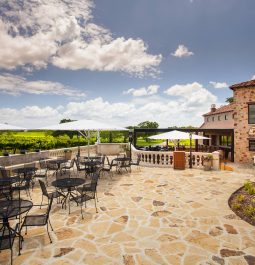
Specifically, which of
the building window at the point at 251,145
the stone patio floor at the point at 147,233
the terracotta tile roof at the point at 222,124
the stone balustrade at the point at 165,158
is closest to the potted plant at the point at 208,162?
the stone balustrade at the point at 165,158

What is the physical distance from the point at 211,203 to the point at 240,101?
43.5 feet

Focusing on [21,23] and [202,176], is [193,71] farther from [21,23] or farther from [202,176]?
[21,23]

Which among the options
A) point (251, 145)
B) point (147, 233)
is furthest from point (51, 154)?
point (251, 145)

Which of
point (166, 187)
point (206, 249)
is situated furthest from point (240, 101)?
point (206, 249)

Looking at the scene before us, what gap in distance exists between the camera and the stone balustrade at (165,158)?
46.7 feet

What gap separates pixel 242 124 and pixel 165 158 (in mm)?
8203

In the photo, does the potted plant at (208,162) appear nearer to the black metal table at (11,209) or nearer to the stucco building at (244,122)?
the stucco building at (244,122)

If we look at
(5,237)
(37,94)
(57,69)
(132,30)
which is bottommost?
(5,237)

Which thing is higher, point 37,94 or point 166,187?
point 37,94

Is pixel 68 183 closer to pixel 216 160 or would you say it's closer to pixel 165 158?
pixel 165 158

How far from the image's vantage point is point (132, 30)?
52.3ft

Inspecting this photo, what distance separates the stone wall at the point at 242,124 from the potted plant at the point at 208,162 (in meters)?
6.04

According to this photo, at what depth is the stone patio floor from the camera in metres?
4.54

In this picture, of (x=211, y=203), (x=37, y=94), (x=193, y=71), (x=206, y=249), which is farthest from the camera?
(x=37, y=94)
